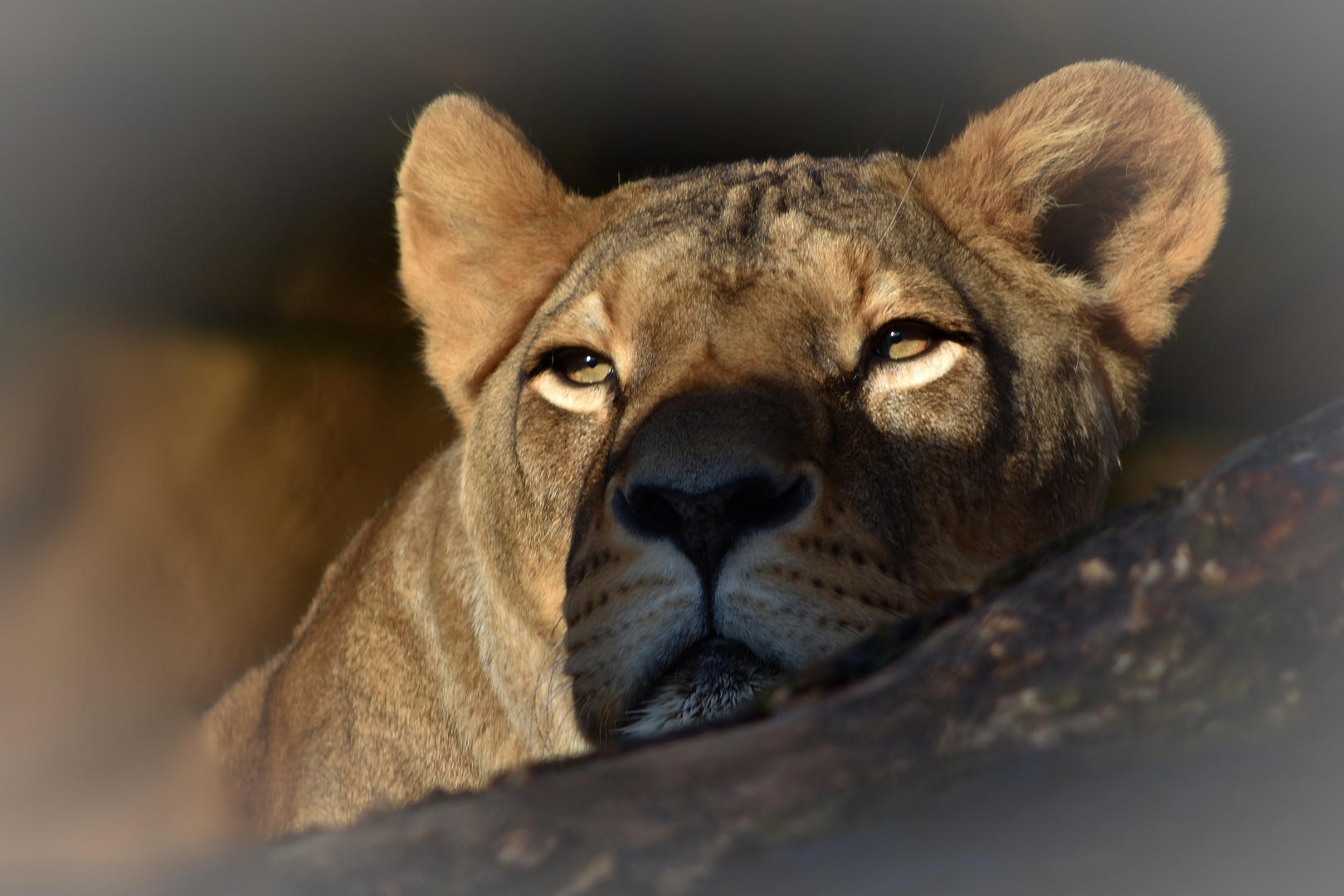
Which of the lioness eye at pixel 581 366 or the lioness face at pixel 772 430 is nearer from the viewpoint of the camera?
the lioness face at pixel 772 430

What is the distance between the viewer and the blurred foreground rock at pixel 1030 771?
3.79 ft

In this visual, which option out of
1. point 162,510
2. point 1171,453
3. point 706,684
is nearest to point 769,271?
point 706,684

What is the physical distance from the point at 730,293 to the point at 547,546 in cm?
89

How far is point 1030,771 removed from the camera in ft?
4.00

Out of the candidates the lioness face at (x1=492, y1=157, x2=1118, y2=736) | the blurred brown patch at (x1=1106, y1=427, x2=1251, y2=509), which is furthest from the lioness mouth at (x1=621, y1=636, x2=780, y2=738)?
the blurred brown patch at (x1=1106, y1=427, x2=1251, y2=509)

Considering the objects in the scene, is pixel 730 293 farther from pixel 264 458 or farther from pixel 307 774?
pixel 264 458

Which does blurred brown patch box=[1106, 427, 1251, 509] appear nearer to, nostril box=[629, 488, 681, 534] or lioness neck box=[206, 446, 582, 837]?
lioness neck box=[206, 446, 582, 837]

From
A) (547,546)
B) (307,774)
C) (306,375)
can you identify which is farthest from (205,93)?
(547,546)

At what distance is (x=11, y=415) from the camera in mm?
6715

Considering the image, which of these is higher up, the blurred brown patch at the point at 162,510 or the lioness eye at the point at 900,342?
the lioness eye at the point at 900,342

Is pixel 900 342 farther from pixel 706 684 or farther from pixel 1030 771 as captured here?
pixel 1030 771

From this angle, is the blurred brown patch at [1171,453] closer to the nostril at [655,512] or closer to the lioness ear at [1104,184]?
the lioness ear at [1104,184]

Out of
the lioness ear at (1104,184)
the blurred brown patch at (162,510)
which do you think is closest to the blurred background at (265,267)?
the blurred brown patch at (162,510)

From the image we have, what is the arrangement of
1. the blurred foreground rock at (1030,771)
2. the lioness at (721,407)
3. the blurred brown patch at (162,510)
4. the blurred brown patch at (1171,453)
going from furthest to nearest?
the blurred brown patch at (1171,453) → the blurred brown patch at (162,510) → the lioness at (721,407) → the blurred foreground rock at (1030,771)
